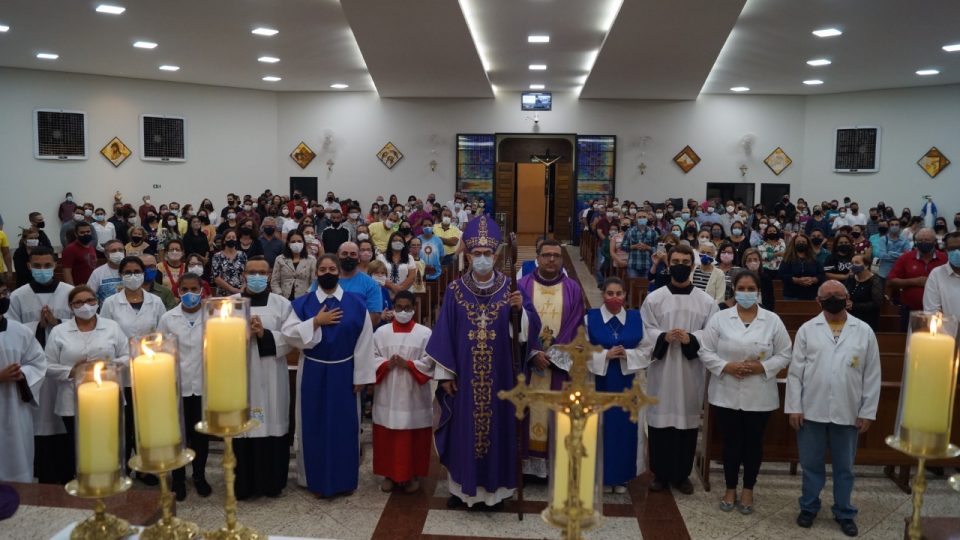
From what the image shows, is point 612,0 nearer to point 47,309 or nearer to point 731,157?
point 47,309

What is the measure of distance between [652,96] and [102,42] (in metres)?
13.6

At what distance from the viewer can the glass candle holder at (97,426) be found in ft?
6.41

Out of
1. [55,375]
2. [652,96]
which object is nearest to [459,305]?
[55,375]

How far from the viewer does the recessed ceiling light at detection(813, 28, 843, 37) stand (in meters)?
14.2

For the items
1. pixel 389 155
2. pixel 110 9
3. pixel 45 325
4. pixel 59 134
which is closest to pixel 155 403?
pixel 45 325

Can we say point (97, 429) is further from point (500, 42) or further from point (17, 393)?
point (500, 42)

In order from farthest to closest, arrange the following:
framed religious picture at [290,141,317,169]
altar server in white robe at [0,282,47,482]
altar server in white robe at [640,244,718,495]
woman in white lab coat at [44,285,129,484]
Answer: framed religious picture at [290,141,317,169] < altar server in white robe at [640,244,718,495] < woman in white lab coat at [44,285,129,484] < altar server in white robe at [0,282,47,482]

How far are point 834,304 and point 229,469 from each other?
4.27m

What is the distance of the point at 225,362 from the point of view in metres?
1.90

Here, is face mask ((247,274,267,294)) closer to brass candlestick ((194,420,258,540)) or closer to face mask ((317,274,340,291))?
face mask ((317,274,340,291))

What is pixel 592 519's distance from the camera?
6.07 feet

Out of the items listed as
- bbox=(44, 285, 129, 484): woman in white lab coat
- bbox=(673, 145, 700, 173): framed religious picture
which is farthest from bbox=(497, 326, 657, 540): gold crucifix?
bbox=(673, 145, 700, 173): framed religious picture

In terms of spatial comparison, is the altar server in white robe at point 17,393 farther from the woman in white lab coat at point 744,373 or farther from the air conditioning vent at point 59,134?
the air conditioning vent at point 59,134

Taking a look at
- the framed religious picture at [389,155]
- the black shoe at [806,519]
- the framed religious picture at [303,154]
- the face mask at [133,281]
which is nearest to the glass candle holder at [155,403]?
the black shoe at [806,519]
